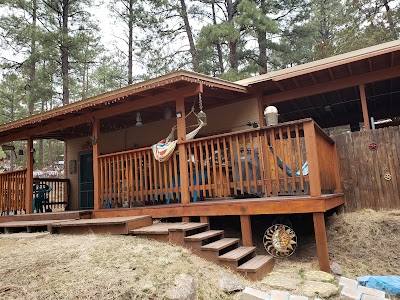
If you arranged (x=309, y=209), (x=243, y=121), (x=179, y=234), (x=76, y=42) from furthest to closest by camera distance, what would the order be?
(x=76, y=42) < (x=243, y=121) < (x=179, y=234) < (x=309, y=209)

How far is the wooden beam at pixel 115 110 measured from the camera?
217 inches

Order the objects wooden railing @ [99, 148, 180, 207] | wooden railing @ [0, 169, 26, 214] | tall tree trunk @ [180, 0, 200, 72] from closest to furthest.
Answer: wooden railing @ [99, 148, 180, 207]
wooden railing @ [0, 169, 26, 214]
tall tree trunk @ [180, 0, 200, 72]

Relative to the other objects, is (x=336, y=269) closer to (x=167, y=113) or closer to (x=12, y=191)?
(x=167, y=113)

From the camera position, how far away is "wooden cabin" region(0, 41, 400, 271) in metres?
4.50

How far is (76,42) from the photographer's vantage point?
1386 centimetres

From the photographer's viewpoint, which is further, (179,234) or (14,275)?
(179,234)

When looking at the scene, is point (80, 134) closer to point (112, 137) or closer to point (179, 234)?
point (112, 137)

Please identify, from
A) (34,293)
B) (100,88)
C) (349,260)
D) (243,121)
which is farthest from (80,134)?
(100,88)

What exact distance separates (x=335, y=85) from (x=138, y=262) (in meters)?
5.41

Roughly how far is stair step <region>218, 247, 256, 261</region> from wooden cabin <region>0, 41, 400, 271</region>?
0.67ft

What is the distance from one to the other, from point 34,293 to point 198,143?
3.10m

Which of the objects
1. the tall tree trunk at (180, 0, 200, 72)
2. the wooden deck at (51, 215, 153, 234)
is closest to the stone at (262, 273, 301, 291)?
the wooden deck at (51, 215, 153, 234)

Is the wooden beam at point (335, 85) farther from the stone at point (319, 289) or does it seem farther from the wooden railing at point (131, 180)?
the stone at point (319, 289)

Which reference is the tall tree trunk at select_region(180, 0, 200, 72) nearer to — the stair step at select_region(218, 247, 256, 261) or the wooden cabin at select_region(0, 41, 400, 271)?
the wooden cabin at select_region(0, 41, 400, 271)
